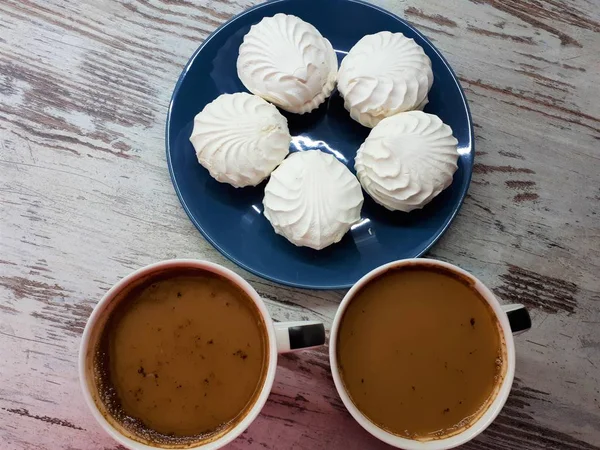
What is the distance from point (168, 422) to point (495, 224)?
599mm

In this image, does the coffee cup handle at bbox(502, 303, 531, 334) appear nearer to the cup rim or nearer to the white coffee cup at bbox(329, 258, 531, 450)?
the white coffee cup at bbox(329, 258, 531, 450)

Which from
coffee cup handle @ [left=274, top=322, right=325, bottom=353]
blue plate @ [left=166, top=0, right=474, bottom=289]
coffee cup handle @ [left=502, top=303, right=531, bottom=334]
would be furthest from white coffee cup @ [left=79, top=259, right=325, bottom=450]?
coffee cup handle @ [left=502, top=303, right=531, bottom=334]

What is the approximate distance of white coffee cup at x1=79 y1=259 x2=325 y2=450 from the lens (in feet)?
2.34

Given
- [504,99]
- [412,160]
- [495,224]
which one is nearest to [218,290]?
[412,160]

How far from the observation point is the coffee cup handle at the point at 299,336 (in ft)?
2.38

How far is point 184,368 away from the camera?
739mm

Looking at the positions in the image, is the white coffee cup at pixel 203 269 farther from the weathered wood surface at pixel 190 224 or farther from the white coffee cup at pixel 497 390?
the weathered wood surface at pixel 190 224

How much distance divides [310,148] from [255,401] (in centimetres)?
41

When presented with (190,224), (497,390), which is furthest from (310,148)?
(497,390)

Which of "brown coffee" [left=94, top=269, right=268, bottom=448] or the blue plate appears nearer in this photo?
"brown coffee" [left=94, top=269, right=268, bottom=448]

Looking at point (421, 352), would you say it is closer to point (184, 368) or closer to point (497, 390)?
point (497, 390)

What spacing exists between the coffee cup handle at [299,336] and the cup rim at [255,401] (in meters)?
0.02

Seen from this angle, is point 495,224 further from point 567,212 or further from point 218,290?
point 218,290

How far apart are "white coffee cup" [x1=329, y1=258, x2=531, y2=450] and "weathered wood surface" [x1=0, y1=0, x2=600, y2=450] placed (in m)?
0.18
